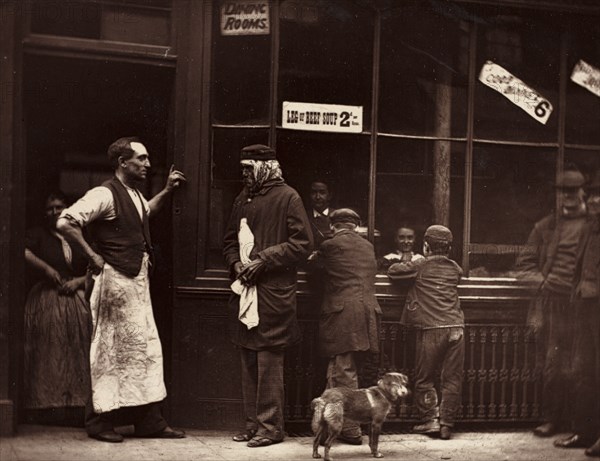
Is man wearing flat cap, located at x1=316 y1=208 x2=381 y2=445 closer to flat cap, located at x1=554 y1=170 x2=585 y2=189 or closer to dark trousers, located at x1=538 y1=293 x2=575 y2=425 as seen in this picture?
dark trousers, located at x1=538 y1=293 x2=575 y2=425

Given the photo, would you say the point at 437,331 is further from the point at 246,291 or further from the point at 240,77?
the point at 240,77

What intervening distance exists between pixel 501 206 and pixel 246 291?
2345 millimetres

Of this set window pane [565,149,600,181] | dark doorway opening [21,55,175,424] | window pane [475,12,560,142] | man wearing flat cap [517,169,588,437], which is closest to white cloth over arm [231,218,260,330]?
dark doorway opening [21,55,175,424]

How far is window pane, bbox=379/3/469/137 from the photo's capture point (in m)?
6.39

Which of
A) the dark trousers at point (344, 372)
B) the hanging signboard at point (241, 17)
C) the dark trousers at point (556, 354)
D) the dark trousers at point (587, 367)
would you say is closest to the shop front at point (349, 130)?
the hanging signboard at point (241, 17)

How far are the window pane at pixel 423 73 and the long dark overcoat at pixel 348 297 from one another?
1.09 m

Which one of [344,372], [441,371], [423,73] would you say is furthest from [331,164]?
[441,371]

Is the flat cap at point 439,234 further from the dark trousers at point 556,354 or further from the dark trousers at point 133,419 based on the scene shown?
the dark trousers at point 133,419

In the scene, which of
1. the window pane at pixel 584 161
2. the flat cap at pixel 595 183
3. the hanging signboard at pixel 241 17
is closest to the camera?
the hanging signboard at pixel 241 17

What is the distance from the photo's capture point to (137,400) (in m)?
5.60

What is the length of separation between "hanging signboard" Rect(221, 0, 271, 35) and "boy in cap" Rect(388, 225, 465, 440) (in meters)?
2.10

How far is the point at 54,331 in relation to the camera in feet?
19.9

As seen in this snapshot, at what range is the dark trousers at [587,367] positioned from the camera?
587 centimetres

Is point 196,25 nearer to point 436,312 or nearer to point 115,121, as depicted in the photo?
point 115,121
